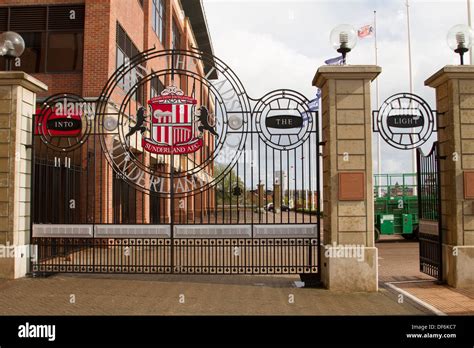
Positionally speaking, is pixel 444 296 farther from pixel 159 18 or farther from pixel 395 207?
pixel 159 18

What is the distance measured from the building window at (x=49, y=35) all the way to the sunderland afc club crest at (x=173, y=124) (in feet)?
21.0

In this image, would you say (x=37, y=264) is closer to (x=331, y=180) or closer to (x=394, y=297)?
(x=331, y=180)

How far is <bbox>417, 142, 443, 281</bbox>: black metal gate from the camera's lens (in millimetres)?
8820

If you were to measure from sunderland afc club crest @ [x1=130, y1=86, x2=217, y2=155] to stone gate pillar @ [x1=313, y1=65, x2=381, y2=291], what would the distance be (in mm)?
2705

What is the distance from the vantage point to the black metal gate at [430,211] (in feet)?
28.9

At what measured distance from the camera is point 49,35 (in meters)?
14.5

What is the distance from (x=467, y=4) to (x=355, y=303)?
20865 millimetres

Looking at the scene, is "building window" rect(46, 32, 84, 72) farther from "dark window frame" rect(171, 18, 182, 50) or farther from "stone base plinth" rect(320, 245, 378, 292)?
"dark window frame" rect(171, 18, 182, 50)

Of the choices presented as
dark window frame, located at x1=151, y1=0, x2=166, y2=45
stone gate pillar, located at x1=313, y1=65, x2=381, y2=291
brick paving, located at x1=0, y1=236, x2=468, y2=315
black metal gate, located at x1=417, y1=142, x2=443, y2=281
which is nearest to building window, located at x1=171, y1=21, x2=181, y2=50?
dark window frame, located at x1=151, y1=0, x2=166, y2=45

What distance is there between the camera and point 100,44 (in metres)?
14.0

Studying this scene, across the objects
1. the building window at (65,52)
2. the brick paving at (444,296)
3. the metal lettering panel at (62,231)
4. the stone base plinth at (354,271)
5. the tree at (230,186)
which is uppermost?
the building window at (65,52)

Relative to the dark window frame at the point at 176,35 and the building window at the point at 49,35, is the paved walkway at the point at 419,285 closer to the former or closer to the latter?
the building window at the point at 49,35

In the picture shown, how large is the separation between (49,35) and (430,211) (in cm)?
1299

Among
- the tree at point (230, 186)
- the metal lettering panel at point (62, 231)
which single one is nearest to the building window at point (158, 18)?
the tree at point (230, 186)
